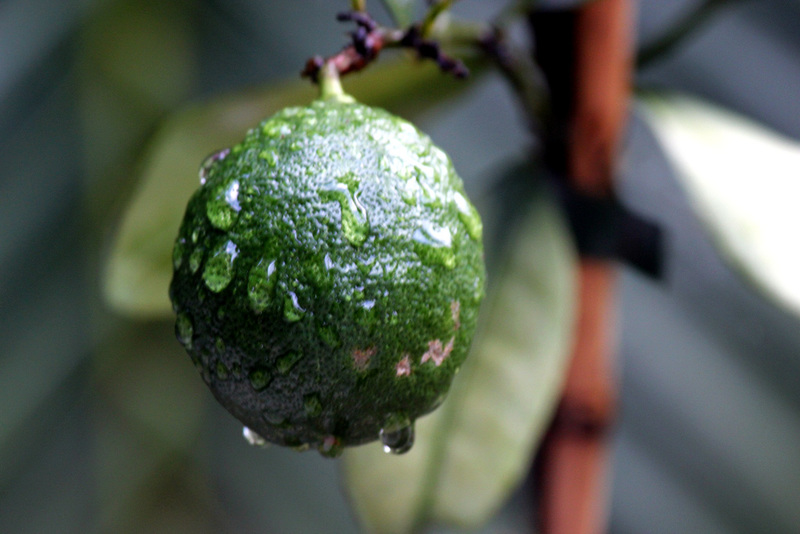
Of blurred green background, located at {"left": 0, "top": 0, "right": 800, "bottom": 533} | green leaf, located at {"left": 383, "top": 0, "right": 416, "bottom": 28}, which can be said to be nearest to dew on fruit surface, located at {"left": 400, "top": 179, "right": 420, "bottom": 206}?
green leaf, located at {"left": 383, "top": 0, "right": 416, "bottom": 28}

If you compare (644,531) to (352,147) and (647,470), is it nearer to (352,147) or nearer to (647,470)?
(647,470)

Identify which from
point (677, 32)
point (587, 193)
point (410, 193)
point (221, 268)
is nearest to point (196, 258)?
point (221, 268)

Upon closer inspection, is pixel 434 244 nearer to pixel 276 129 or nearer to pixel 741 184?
pixel 276 129

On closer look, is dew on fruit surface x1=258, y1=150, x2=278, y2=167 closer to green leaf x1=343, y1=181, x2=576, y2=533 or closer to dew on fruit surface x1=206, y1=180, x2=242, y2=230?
dew on fruit surface x1=206, y1=180, x2=242, y2=230

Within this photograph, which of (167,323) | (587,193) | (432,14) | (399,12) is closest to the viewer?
(432,14)

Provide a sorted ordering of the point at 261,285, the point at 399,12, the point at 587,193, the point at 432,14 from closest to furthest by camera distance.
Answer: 1. the point at 261,285
2. the point at 432,14
3. the point at 399,12
4. the point at 587,193
